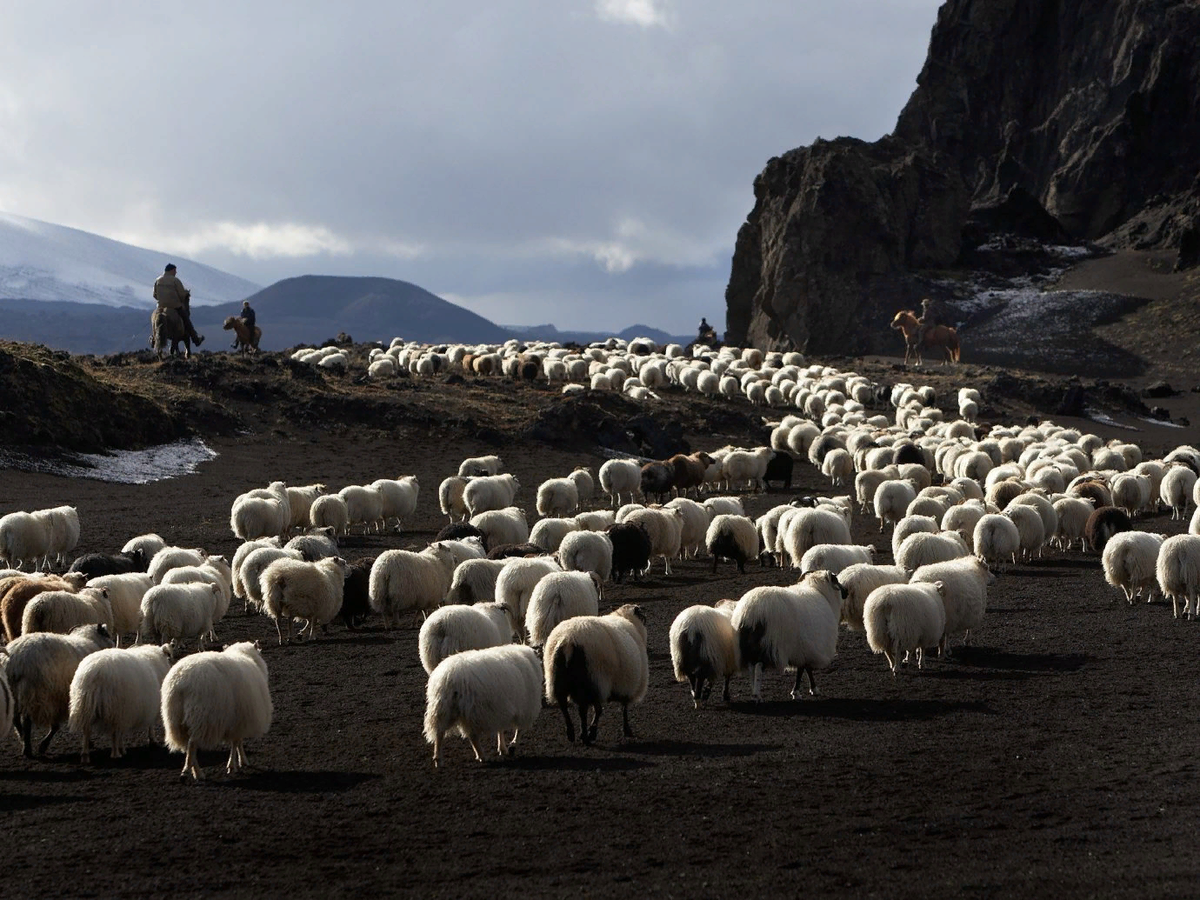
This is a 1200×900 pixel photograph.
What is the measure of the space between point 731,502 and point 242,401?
70.4ft

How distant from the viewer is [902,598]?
13.4 m

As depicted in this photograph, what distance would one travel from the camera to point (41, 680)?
35.9ft

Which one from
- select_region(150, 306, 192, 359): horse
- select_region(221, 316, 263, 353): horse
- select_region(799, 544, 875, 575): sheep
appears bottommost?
select_region(799, 544, 875, 575): sheep

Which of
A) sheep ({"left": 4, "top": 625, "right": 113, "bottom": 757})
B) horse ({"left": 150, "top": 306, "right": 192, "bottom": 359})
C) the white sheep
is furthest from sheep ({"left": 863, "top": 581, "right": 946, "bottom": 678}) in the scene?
horse ({"left": 150, "top": 306, "right": 192, "bottom": 359})

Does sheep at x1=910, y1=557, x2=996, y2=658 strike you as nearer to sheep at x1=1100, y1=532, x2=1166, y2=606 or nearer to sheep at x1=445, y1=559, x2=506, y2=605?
sheep at x1=1100, y1=532, x2=1166, y2=606

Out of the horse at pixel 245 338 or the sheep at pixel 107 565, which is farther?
the horse at pixel 245 338

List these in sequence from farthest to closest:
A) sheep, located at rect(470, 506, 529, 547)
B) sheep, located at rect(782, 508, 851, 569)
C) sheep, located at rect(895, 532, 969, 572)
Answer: sheep, located at rect(470, 506, 529, 547)
sheep, located at rect(782, 508, 851, 569)
sheep, located at rect(895, 532, 969, 572)

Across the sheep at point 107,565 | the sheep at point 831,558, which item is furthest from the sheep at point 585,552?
the sheep at point 107,565

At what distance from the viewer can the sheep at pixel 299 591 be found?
51.2 feet

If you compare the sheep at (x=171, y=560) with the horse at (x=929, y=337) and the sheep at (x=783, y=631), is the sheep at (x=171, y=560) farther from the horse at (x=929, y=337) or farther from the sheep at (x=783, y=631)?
the horse at (x=929, y=337)

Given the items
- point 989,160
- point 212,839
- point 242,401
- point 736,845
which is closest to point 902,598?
point 736,845

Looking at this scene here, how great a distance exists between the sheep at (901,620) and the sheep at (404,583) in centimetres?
591

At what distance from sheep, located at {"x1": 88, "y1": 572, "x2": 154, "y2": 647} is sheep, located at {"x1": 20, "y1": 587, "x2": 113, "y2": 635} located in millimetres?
1102

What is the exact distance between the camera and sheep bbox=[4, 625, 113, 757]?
10930mm
